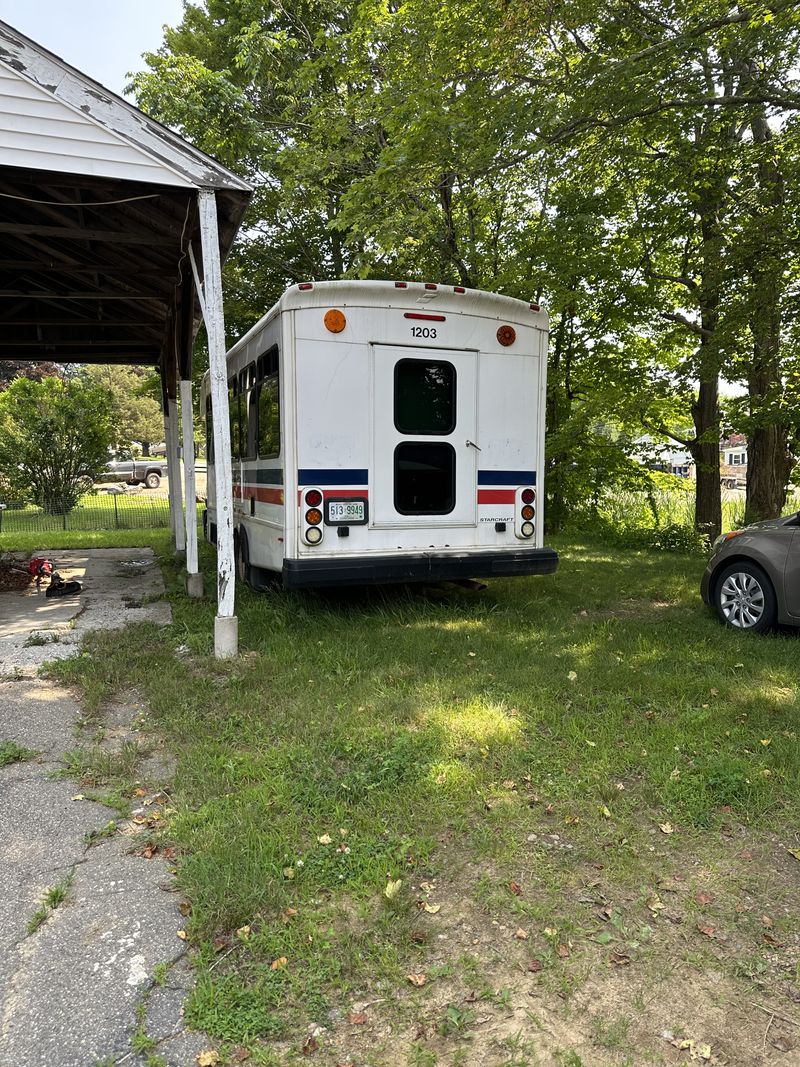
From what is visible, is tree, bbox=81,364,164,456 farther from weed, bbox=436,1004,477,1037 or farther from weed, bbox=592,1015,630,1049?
weed, bbox=592,1015,630,1049

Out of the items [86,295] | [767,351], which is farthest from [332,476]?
[767,351]

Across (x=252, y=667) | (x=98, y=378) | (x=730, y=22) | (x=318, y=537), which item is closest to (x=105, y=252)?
(x=318, y=537)

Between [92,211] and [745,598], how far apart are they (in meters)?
7.53

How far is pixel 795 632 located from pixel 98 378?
4574cm

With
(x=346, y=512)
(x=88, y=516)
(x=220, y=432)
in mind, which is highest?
(x=220, y=432)

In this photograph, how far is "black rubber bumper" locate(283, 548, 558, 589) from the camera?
6047 millimetres

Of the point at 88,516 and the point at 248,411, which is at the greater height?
the point at 248,411

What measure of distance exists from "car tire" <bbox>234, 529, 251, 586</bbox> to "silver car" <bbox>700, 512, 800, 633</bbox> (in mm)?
4909

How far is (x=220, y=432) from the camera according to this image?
18.9 feet

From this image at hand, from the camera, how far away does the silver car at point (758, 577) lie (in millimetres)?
5863

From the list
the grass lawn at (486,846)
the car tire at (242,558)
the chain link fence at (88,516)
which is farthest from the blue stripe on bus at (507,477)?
the chain link fence at (88,516)

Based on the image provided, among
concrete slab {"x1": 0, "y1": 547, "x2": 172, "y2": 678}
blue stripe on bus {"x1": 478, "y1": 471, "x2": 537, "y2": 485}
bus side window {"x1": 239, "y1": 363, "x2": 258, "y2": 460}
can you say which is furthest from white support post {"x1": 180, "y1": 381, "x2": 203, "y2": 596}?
blue stripe on bus {"x1": 478, "y1": 471, "x2": 537, "y2": 485}

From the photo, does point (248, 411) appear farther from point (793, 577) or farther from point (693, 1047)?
Answer: point (693, 1047)

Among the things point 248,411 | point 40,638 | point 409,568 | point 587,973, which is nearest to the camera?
point 587,973
